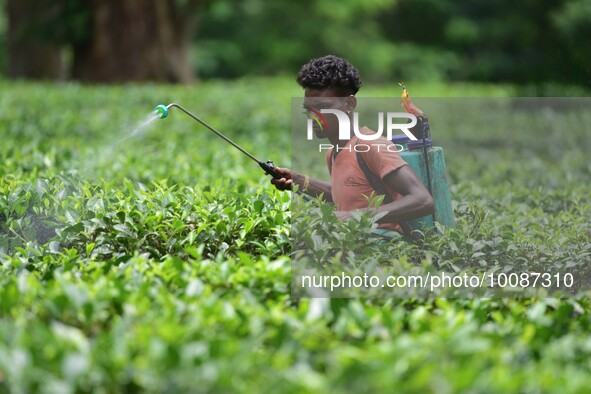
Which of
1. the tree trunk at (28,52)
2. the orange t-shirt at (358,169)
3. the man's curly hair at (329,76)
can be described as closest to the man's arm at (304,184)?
the orange t-shirt at (358,169)

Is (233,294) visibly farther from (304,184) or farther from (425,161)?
(425,161)

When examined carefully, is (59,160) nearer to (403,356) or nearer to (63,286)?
(63,286)

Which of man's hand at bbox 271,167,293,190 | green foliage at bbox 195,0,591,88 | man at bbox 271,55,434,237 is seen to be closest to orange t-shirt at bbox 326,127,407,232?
man at bbox 271,55,434,237

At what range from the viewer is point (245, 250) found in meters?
4.68

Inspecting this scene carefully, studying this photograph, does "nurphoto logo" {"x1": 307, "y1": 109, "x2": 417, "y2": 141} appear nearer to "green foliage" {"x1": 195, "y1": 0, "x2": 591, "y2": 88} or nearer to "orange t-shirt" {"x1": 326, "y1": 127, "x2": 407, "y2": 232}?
"orange t-shirt" {"x1": 326, "y1": 127, "x2": 407, "y2": 232}

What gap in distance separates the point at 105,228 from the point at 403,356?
226 cm

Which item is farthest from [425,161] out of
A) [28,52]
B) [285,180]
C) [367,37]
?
[367,37]

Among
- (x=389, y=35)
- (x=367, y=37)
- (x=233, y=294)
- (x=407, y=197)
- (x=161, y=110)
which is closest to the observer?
(x=233, y=294)

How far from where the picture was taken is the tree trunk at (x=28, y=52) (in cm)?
2045

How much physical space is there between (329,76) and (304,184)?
508 mm

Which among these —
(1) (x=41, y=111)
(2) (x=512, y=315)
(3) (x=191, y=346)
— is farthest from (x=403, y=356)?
(1) (x=41, y=111)

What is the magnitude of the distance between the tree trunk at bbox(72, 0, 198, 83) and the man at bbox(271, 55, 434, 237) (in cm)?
1226

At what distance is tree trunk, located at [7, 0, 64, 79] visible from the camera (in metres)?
20.5

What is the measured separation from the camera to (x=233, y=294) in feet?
12.4
